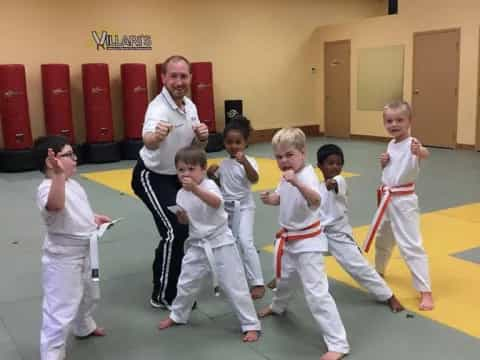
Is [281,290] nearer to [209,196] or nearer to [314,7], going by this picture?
[209,196]

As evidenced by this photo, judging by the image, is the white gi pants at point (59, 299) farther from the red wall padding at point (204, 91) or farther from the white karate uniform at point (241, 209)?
the red wall padding at point (204, 91)

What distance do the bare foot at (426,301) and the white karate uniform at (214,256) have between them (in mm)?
1055

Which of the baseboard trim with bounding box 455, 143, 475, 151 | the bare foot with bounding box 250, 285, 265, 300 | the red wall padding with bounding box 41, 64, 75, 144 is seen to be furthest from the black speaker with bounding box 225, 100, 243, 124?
the bare foot with bounding box 250, 285, 265, 300

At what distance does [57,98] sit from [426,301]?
8257 millimetres

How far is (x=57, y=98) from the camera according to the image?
389 inches

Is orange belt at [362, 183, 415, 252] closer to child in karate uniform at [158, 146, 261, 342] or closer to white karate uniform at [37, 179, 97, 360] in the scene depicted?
child in karate uniform at [158, 146, 261, 342]

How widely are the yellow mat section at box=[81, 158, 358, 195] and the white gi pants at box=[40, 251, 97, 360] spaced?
462 centimetres

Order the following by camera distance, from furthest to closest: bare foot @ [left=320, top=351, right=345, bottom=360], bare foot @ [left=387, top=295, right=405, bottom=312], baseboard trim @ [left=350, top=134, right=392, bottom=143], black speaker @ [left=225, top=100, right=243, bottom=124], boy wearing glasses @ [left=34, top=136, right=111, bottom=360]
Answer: baseboard trim @ [left=350, top=134, right=392, bottom=143]
black speaker @ [left=225, top=100, right=243, bottom=124]
bare foot @ [left=387, top=295, right=405, bottom=312]
bare foot @ [left=320, top=351, right=345, bottom=360]
boy wearing glasses @ [left=34, top=136, right=111, bottom=360]

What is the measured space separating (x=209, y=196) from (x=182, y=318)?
826mm

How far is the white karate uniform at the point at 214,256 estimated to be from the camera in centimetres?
300

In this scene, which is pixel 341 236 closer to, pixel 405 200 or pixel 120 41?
pixel 405 200

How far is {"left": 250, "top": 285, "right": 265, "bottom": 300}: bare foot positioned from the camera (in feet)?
11.8

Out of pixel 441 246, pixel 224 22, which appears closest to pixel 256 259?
pixel 441 246

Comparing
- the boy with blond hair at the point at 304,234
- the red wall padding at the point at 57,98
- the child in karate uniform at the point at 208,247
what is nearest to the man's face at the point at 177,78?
the child in karate uniform at the point at 208,247
